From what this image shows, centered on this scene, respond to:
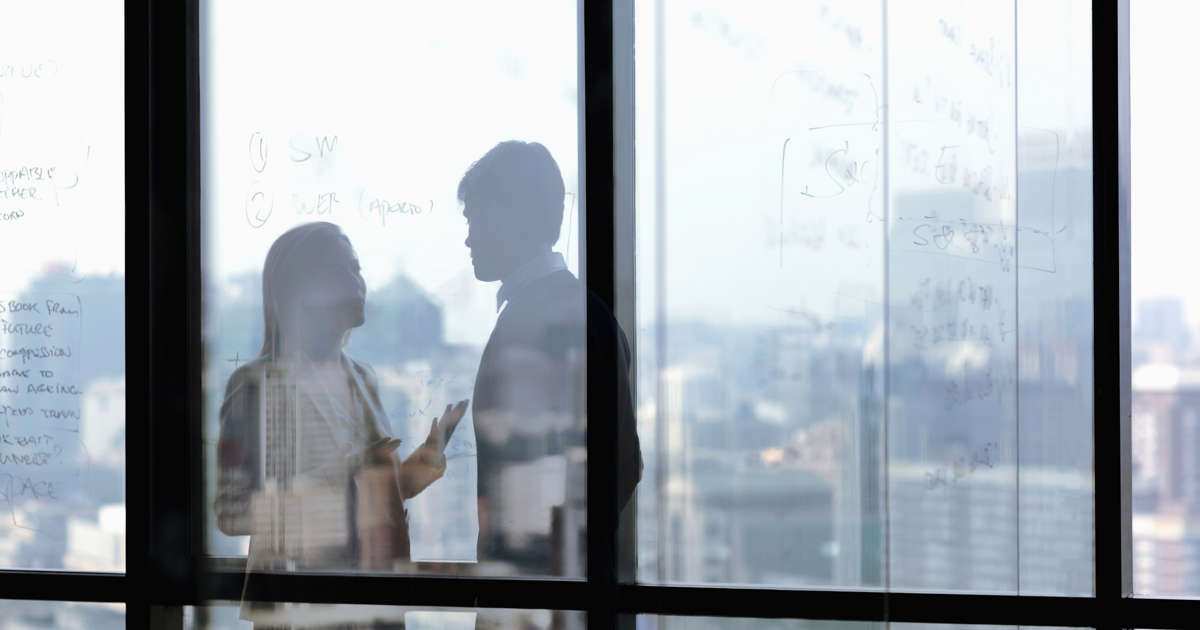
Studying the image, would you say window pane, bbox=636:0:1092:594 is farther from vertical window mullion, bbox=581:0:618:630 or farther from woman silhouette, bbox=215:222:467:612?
woman silhouette, bbox=215:222:467:612

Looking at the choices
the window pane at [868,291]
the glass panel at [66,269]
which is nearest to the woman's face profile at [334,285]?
the glass panel at [66,269]

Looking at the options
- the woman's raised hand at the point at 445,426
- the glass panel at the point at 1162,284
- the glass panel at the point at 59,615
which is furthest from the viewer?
the glass panel at the point at 59,615

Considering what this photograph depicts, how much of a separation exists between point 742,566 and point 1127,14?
1.04m

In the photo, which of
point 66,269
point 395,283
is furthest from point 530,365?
point 66,269

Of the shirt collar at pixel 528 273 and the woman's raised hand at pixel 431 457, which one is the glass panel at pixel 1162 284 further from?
the woman's raised hand at pixel 431 457

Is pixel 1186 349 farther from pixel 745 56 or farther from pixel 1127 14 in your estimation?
pixel 745 56

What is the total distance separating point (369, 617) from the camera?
1.59m

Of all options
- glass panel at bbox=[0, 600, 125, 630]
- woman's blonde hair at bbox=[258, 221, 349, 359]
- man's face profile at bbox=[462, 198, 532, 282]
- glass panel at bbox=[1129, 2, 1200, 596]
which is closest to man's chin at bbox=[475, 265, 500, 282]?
man's face profile at bbox=[462, 198, 532, 282]

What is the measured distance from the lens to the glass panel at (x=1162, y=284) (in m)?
1.43

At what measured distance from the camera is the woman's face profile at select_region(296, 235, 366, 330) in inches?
61.4

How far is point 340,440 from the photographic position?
5.17ft

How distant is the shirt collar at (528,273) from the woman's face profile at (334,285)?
24cm

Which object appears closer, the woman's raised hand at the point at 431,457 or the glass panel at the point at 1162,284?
the glass panel at the point at 1162,284

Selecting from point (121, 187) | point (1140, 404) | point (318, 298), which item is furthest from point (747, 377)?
point (121, 187)
